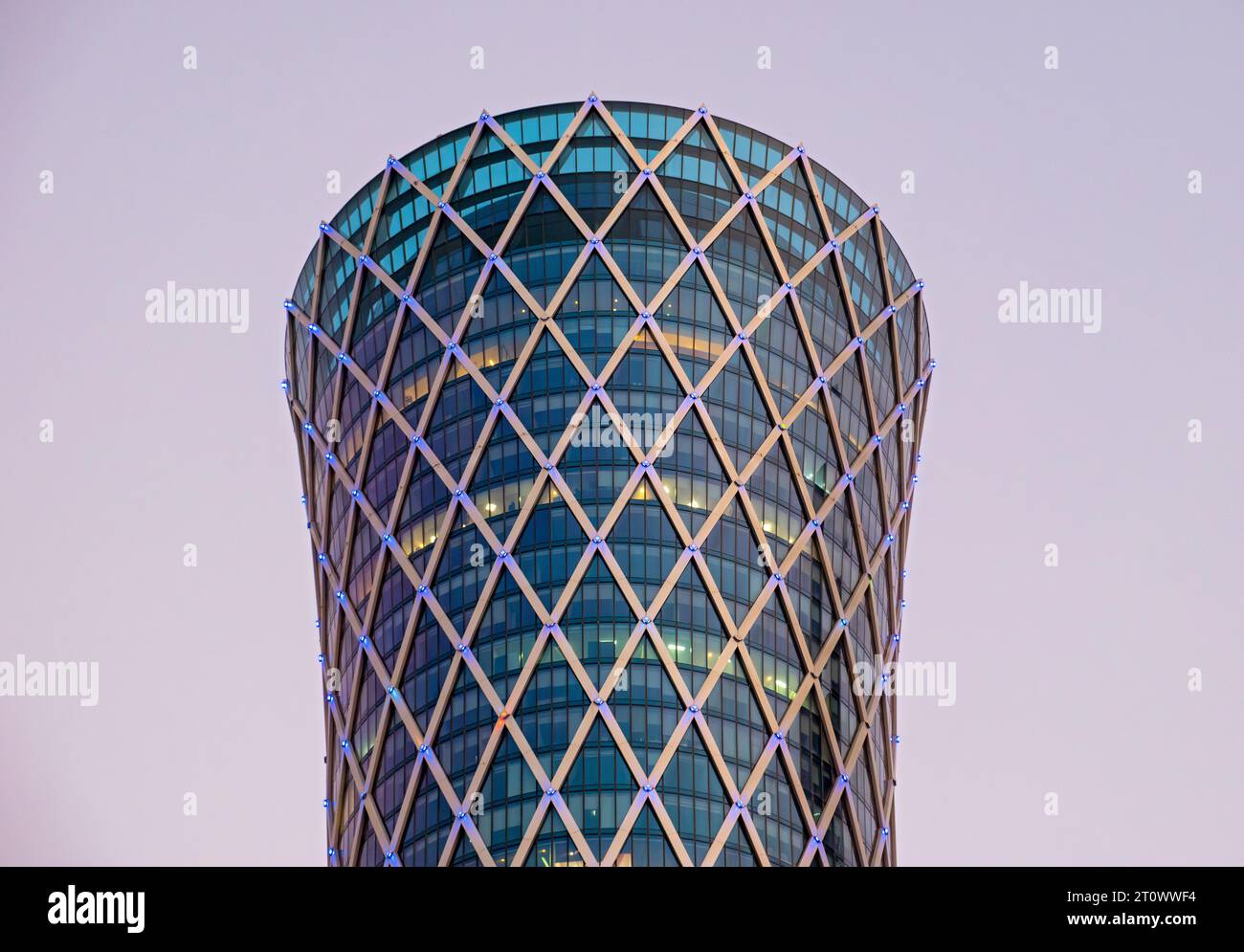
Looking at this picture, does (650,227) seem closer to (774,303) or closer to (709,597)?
(774,303)

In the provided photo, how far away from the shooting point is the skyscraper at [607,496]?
400ft

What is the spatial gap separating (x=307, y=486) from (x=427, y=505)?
13.8 meters

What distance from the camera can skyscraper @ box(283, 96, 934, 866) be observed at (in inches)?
4796

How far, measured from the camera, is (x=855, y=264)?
136875 mm

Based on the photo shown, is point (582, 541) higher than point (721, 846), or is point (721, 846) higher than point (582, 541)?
point (582, 541)

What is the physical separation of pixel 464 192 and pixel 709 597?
33303mm

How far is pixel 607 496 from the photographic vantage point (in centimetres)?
12562

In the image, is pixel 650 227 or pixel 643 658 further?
pixel 650 227

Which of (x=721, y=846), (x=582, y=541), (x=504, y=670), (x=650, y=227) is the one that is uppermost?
(x=650, y=227)
